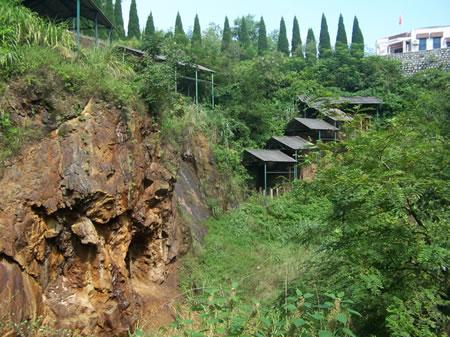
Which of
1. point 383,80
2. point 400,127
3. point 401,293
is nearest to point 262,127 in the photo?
point 383,80

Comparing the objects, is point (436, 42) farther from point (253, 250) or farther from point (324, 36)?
point (253, 250)

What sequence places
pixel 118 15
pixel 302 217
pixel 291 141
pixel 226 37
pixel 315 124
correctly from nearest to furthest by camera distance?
1. pixel 302 217
2. pixel 291 141
3. pixel 315 124
4. pixel 118 15
5. pixel 226 37

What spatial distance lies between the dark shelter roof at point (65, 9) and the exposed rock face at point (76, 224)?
4.46m

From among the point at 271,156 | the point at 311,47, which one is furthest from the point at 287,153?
the point at 311,47

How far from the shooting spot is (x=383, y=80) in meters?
30.7

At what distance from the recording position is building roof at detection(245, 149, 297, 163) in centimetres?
2181

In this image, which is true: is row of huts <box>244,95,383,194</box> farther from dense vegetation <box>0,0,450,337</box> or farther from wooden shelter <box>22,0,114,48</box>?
wooden shelter <box>22,0,114,48</box>

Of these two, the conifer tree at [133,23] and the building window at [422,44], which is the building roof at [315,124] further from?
the building window at [422,44]

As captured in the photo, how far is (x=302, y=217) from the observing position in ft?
64.1

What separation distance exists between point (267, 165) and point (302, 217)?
4.13m

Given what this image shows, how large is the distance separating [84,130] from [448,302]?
685 cm

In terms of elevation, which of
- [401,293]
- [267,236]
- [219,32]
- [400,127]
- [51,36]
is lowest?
[267,236]

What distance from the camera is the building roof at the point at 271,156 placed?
21.8m

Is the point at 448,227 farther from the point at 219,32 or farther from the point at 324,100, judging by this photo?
the point at 219,32
